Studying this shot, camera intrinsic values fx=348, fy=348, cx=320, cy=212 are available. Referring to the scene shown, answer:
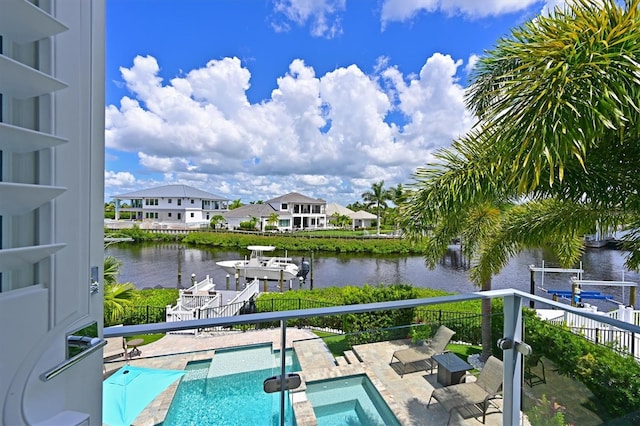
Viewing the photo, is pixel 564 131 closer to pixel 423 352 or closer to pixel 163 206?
pixel 423 352

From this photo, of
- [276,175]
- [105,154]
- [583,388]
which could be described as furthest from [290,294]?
[276,175]

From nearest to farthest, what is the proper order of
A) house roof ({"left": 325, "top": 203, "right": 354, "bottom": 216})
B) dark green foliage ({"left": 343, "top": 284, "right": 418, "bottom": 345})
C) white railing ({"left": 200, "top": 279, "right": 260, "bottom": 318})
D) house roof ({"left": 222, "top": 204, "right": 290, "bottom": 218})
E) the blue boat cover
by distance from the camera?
1. the blue boat cover
2. dark green foliage ({"left": 343, "top": 284, "right": 418, "bottom": 345})
3. white railing ({"left": 200, "top": 279, "right": 260, "bottom": 318})
4. house roof ({"left": 222, "top": 204, "right": 290, "bottom": 218})
5. house roof ({"left": 325, "top": 203, "right": 354, "bottom": 216})

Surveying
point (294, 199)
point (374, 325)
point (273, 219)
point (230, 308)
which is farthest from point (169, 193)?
point (374, 325)

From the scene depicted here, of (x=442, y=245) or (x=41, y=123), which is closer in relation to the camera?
(x=41, y=123)

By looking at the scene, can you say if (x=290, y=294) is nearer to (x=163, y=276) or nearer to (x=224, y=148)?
(x=163, y=276)

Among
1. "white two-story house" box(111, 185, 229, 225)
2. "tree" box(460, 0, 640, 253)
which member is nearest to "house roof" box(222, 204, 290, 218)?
"white two-story house" box(111, 185, 229, 225)

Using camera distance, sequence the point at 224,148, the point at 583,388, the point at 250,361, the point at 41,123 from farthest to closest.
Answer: the point at 224,148, the point at 583,388, the point at 250,361, the point at 41,123

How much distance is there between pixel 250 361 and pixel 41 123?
1.38 metres

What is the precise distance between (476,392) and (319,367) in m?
1.01

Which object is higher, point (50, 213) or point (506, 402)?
point (50, 213)

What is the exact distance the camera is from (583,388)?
7.37ft

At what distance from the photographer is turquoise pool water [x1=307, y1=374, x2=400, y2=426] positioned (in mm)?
1704

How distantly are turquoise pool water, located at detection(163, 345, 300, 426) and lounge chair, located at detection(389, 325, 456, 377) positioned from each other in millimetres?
685

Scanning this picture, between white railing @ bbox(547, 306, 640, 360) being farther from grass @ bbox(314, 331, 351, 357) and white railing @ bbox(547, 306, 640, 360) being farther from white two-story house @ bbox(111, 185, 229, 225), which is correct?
white two-story house @ bbox(111, 185, 229, 225)
